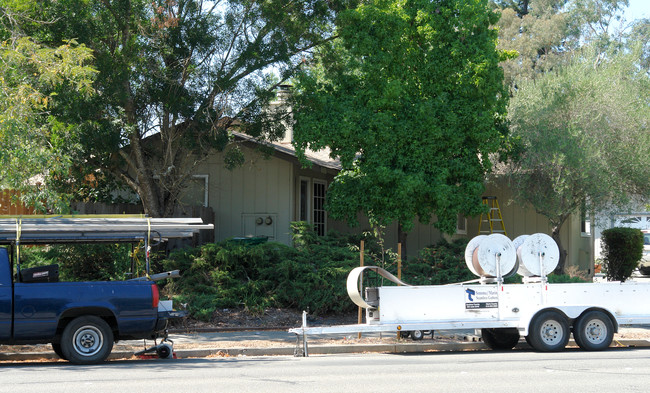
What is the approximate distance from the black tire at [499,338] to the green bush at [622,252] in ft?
40.8

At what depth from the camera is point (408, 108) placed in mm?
18328

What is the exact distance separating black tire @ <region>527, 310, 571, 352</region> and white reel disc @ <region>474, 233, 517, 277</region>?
993mm

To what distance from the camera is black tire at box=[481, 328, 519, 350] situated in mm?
12773

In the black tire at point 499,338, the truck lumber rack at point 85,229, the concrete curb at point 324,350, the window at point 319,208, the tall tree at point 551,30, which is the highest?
the tall tree at point 551,30

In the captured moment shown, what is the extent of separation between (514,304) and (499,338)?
1.19 m

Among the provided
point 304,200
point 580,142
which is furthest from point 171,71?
point 580,142

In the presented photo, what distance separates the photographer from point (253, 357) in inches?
468

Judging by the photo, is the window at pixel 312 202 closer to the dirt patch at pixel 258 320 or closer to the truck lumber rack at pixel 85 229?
the dirt patch at pixel 258 320

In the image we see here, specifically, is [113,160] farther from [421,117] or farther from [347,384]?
[347,384]

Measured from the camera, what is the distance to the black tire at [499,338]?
12.8 m

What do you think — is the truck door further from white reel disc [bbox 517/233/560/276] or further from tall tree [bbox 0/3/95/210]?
white reel disc [bbox 517/233/560/276]

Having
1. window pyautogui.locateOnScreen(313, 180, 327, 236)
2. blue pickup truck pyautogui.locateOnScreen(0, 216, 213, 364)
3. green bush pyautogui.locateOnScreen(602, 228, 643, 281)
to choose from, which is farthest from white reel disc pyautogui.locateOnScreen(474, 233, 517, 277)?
green bush pyautogui.locateOnScreen(602, 228, 643, 281)

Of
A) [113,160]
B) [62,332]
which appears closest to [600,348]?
[62,332]

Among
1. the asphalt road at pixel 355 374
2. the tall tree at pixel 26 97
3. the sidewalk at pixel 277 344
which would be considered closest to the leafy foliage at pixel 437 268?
the sidewalk at pixel 277 344
